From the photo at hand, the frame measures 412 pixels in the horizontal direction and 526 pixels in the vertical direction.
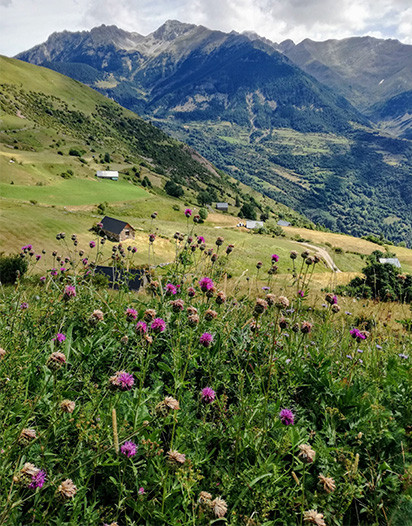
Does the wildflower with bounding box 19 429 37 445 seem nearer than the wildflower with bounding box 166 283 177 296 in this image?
Yes

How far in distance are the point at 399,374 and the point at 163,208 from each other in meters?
93.0

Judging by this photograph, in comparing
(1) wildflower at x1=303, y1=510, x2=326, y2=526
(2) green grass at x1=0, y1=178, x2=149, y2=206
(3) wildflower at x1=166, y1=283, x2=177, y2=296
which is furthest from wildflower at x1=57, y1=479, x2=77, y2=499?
(2) green grass at x1=0, y1=178, x2=149, y2=206

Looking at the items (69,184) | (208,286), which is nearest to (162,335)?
(208,286)

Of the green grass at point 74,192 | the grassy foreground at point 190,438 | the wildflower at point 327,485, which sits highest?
the wildflower at point 327,485

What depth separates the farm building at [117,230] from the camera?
176 feet

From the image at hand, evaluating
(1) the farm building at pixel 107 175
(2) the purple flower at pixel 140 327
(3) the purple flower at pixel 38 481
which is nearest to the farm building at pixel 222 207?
(1) the farm building at pixel 107 175

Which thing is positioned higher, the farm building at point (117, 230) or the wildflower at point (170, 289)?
the wildflower at point (170, 289)

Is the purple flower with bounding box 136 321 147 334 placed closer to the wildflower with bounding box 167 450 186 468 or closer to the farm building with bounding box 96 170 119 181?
the wildflower with bounding box 167 450 186 468

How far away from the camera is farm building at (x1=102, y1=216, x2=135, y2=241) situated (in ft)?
176

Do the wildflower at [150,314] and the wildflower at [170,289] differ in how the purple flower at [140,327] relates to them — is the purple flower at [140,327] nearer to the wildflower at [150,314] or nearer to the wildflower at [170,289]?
the wildflower at [150,314]

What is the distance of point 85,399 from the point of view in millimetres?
3291

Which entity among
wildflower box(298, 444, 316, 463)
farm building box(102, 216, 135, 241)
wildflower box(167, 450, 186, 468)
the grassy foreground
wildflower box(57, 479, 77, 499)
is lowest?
farm building box(102, 216, 135, 241)

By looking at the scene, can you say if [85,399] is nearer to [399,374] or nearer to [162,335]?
[162,335]

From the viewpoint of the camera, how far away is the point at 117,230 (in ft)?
180
